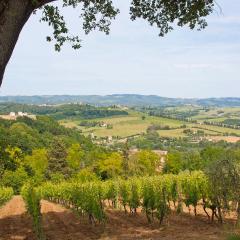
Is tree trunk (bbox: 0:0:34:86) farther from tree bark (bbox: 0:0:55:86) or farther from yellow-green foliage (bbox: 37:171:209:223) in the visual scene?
yellow-green foliage (bbox: 37:171:209:223)

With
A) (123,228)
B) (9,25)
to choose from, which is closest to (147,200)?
(123,228)

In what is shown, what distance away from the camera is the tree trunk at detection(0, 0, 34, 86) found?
242 inches

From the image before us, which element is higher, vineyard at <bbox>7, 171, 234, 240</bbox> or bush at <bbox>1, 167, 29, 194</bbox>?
vineyard at <bbox>7, 171, 234, 240</bbox>

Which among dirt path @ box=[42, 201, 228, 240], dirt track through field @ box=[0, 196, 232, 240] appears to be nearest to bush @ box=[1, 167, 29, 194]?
dirt track through field @ box=[0, 196, 232, 240]

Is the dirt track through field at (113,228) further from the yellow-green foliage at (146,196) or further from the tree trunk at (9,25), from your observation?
the tree trunk at (9,25)

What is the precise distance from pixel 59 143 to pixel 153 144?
108171mm

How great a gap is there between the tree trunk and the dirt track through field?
13.0m

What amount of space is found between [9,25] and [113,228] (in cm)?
1986

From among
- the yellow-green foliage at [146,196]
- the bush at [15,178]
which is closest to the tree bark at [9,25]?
the yellow-green foliage at [146,196]

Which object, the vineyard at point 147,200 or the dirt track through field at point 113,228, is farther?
the vineyard at point 147,200

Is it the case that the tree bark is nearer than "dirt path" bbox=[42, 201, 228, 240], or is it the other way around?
the tree bark

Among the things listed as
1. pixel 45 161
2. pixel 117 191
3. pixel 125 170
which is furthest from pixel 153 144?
pixel 117 191

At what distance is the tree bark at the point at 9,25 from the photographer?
6152 millimetres

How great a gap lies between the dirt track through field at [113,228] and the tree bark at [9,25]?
13.0 meters
